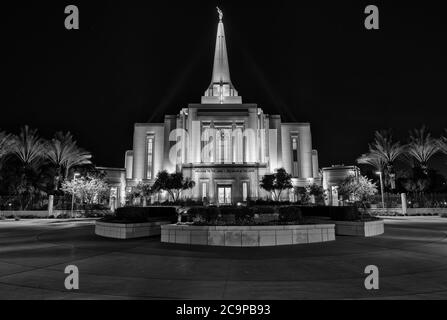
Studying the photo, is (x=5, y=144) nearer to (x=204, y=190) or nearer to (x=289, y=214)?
(x=204, y=190)

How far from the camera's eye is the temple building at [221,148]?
1788 inches

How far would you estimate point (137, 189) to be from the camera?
1971 inches

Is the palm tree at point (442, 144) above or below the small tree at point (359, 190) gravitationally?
above

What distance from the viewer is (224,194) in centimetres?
4544

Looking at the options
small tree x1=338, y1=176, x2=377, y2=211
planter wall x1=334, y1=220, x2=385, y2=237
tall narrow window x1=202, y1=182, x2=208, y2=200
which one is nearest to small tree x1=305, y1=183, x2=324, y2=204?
small tree x1=338, y1=176, x2=377, y2=211

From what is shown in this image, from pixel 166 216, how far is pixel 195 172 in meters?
25.1

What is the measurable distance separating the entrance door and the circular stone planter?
106ft

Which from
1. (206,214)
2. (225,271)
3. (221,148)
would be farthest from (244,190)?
(225,271)

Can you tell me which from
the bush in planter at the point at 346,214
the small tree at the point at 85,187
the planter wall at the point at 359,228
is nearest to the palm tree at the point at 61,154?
the small tree at the point at 85,187

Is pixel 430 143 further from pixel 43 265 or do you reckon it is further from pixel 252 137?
pixel 43 265

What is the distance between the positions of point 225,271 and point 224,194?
3809 centimetres

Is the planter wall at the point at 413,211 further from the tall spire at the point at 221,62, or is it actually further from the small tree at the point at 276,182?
the tall spire at the point at 221,62

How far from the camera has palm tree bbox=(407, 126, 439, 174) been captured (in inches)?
1682

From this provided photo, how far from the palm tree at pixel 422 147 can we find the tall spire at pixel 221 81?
29.2 meters
